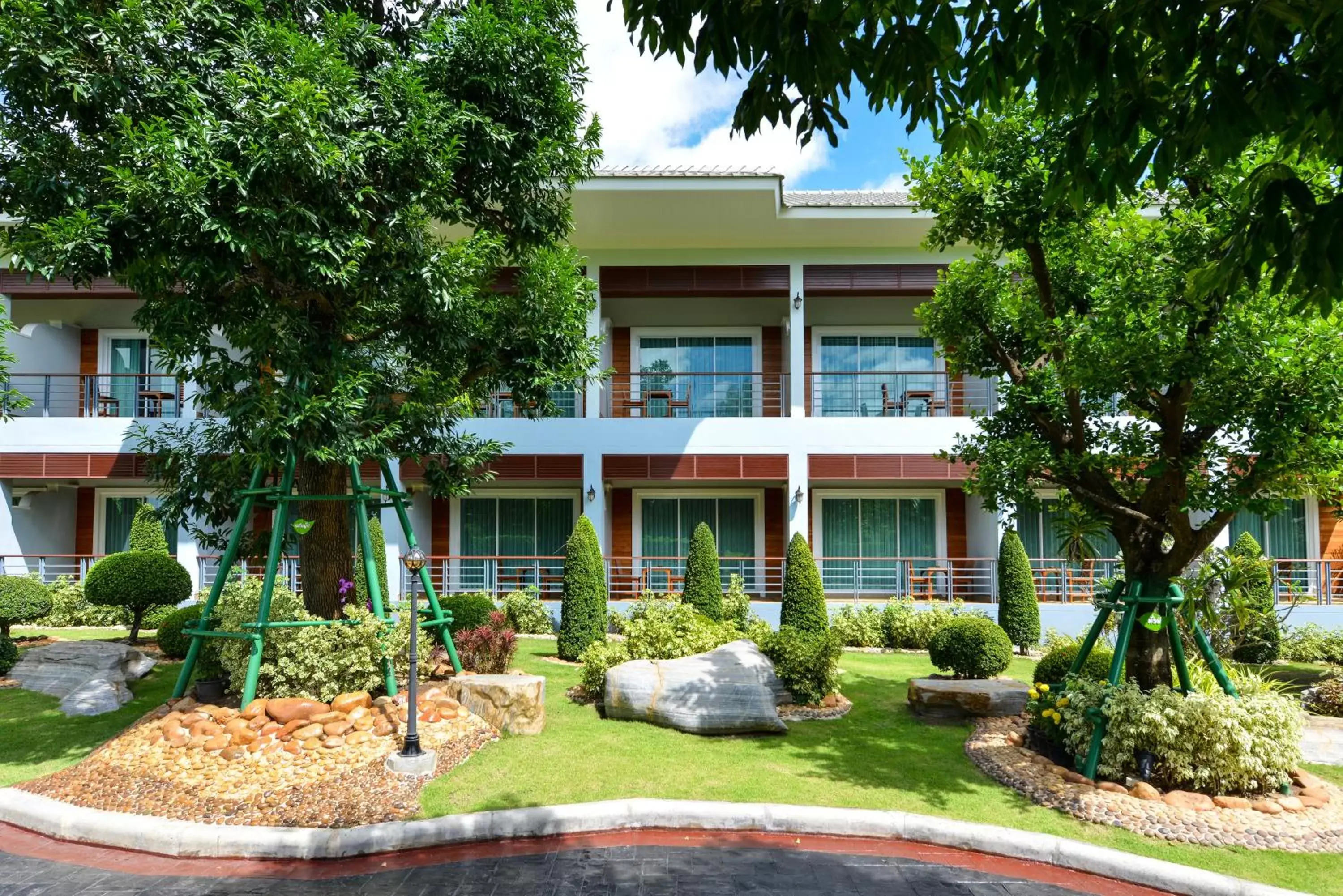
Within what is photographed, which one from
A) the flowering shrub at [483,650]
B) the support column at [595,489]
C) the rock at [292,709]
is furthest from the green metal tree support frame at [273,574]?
the support column at [595,489]

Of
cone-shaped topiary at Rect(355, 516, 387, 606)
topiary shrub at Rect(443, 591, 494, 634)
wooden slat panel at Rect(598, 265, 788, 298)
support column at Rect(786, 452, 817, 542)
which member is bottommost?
topiary shrub at Rect(443, 591, 494, 634)

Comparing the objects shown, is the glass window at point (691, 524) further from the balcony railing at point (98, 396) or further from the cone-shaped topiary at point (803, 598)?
the balcony railing at point (98, 396)

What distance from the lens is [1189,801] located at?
239 inches

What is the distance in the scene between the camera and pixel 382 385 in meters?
8.10

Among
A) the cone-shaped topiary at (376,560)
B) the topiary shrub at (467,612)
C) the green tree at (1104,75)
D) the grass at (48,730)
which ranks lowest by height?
the grass at (48,730)

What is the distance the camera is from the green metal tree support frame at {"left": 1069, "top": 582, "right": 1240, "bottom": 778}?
668cm

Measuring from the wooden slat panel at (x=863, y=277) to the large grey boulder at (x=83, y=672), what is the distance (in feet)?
44.4

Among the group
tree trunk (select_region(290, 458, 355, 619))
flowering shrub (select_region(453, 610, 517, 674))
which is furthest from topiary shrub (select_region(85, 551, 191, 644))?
flowering shrub (select_region(453, 610, 517, 674))

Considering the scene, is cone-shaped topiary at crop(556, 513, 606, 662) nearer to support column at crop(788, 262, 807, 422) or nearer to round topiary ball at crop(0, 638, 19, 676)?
support column at crop(788, 262, 807, 422)

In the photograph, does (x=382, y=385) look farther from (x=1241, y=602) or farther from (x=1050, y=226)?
(x=1241, y=602)

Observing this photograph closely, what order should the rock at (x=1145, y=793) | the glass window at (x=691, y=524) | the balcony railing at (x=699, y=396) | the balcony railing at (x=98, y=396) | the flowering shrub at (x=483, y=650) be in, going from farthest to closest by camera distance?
1. the glass window at (x=691, y=524)
2. the balcony railing at (x=699, y=396)
3. the balcony railing at (x=98, y=396)
4. the flowering shrub at (x=483, y=650)
5. the rock at (x=1145, y=793)

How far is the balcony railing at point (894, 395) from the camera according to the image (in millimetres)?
17644

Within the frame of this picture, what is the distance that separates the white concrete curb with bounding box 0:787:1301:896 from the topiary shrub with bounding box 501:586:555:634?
338 inches

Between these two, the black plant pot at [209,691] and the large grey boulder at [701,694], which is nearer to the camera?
the large grey boulder at [701,694]
